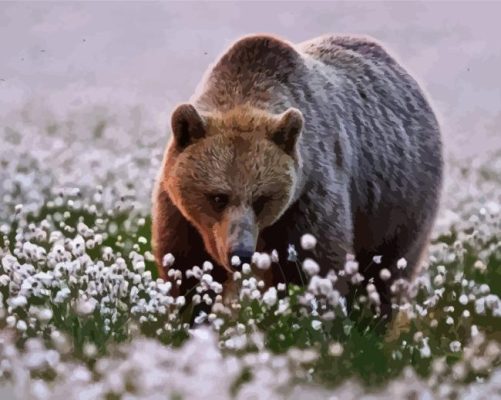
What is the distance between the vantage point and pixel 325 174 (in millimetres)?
6738

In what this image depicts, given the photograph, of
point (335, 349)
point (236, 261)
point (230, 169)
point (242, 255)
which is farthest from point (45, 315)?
point (230, 169)

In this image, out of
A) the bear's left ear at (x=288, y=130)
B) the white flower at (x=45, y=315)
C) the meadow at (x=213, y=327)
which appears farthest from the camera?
the bear's left ear at (x=288, y=130)

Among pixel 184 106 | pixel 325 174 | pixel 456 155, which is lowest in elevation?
pixel 456 155

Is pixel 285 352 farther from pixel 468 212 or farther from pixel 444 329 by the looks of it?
pixel 468 212

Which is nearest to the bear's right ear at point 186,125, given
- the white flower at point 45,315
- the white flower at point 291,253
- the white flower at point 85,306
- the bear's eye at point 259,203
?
the bear's eye at point 259,203

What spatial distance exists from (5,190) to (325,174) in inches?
112

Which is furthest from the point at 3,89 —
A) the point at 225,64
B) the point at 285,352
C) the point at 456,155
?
the point at 456,155

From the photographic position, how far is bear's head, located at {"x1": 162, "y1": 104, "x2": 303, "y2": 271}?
247 inches

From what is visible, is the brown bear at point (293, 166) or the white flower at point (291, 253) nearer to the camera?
the white flower at point (291, 253)

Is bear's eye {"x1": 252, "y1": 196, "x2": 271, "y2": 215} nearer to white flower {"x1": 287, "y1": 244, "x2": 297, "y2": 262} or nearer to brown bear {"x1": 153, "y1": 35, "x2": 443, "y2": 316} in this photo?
brown bear {"x1": 153, "y1": 35, "x2": 443, "y2": 316}

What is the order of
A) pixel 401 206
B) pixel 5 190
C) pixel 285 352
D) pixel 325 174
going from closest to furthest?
pixel 285 352 → pixel 325 174 → pixel 401 206 → pixel 5 190

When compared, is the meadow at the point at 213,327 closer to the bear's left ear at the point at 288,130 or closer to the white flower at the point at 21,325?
the white flower at the point at 21,325

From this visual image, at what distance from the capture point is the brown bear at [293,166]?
6348mm

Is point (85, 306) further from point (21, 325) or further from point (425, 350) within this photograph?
point (425, 350)
